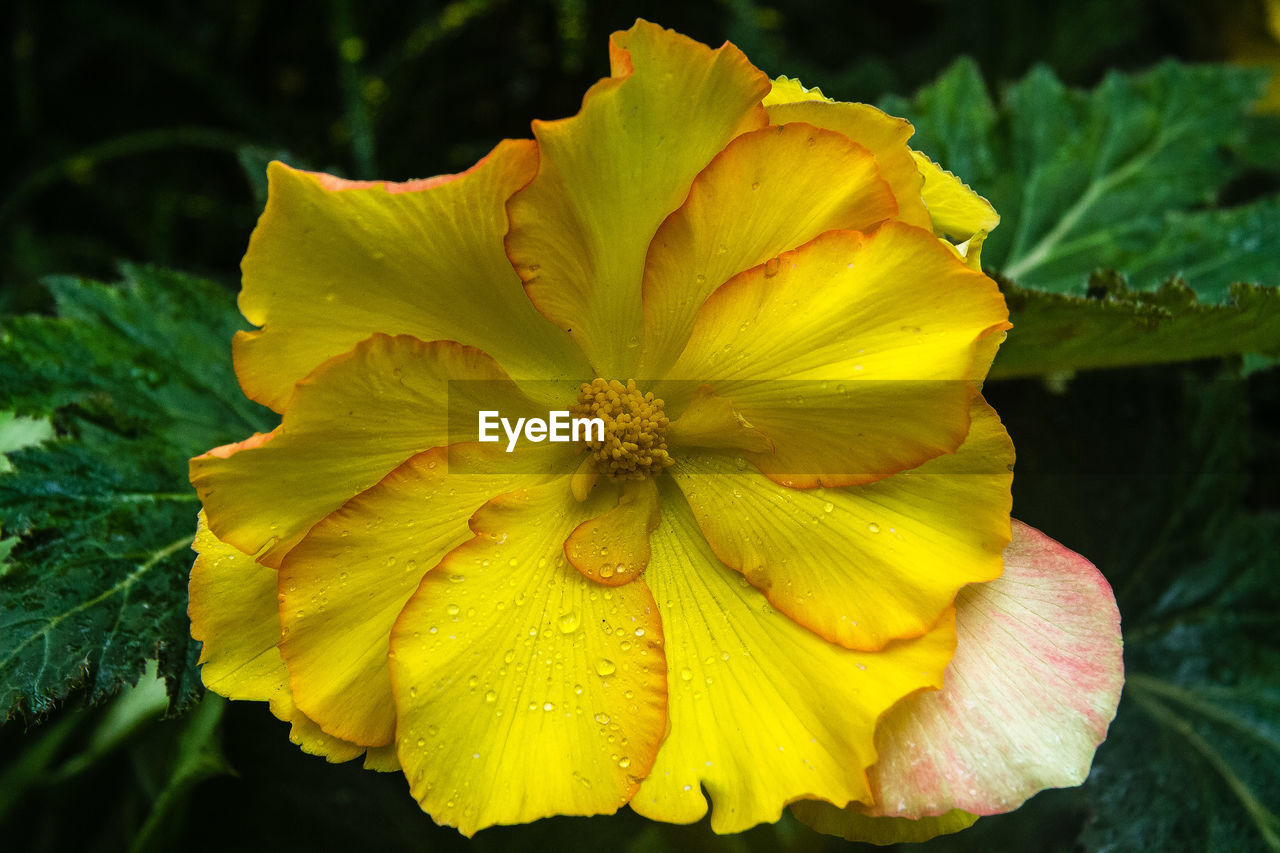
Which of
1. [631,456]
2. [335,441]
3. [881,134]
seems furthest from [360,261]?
[881,134]

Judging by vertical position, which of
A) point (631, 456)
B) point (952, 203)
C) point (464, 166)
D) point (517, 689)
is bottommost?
point (517, 689)

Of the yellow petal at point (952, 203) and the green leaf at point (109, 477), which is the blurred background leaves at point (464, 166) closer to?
the green leaf at point (109, 477)

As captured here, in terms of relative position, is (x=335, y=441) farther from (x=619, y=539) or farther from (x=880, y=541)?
(x=880, y=541)

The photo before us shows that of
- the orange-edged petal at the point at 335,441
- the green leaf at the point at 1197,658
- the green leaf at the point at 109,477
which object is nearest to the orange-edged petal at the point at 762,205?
the orange-edged petal at the point at 335,441

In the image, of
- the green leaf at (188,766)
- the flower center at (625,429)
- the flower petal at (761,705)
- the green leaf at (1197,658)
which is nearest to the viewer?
the flower petal at (761,705)

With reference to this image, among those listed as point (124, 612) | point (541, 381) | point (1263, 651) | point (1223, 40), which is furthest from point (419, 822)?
point (1223, 40)

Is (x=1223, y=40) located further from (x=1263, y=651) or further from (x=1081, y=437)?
(x=1263, y=651)
